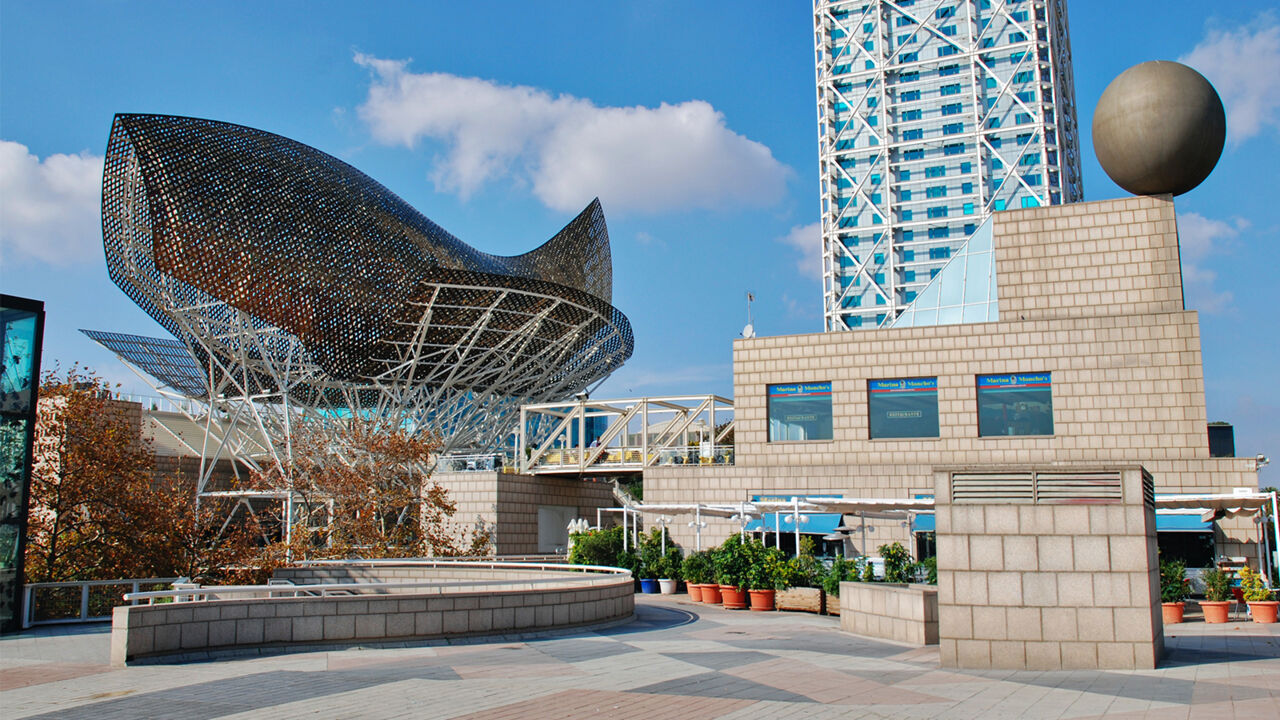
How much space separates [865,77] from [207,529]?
286 ft

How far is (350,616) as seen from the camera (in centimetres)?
1351

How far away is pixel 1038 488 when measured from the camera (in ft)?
38.7

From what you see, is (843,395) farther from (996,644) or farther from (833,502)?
(996,644)

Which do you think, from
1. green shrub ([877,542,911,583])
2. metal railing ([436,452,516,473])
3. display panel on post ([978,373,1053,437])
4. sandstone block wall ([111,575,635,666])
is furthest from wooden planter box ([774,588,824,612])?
metal railing ([436,452,516,473])

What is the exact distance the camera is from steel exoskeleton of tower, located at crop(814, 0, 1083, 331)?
8906 centimetres

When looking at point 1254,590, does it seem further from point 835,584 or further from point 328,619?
A: point 328,619

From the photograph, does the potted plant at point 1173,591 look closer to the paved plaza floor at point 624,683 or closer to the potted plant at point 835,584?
the paved plaza floor at point 624,683

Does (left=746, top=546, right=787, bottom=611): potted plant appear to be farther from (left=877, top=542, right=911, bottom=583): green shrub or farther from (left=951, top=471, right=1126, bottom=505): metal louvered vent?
(left=951, top=471, right=1126, bottom=505): metal louvered vent

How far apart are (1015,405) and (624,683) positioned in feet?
65.9

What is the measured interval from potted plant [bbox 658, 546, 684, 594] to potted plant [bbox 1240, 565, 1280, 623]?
13.6 meters

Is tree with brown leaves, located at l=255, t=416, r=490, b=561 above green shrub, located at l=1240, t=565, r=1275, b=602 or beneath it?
above

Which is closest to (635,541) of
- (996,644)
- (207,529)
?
(207,529)

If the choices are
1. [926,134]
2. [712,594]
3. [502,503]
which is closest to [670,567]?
[712,594]

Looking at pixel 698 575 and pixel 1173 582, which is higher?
pixel 1173 582
